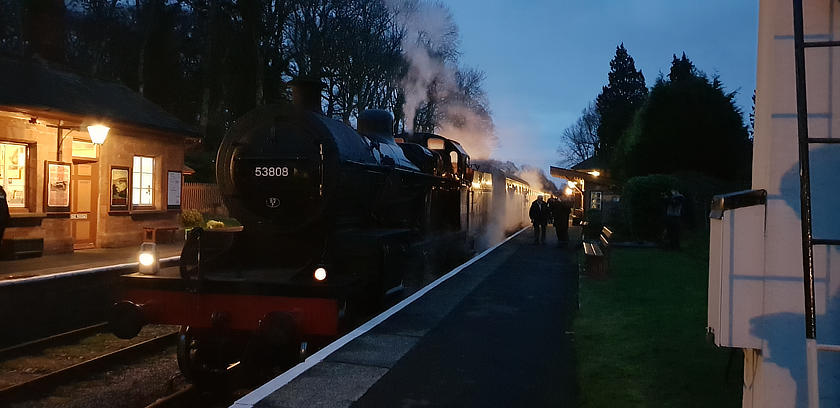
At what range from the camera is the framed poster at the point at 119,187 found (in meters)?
14.5

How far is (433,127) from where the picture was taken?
37.3 meters

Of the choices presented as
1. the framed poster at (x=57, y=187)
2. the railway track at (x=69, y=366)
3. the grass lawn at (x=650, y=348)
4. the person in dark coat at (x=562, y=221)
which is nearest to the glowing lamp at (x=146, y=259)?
the railway track at (x=69, y=366)

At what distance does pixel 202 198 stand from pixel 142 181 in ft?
26.0

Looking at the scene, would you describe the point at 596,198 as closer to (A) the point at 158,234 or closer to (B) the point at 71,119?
(A) the point at 158,234

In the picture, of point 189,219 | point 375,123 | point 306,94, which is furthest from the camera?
point 189,219

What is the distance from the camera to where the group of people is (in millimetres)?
18672

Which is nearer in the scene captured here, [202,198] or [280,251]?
[280,251]

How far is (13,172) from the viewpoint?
12.1m

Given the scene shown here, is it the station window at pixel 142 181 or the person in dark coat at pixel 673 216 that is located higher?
the station window at pixel 142 181

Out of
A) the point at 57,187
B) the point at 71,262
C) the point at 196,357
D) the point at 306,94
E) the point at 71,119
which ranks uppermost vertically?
the point at 71,119

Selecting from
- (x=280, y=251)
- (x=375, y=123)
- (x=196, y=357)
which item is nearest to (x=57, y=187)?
(x=375, y=123)

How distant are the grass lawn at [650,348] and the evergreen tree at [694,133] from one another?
11.4 meters

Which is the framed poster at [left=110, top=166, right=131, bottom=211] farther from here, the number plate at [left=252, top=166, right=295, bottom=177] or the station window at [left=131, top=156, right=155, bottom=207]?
the number plate at [left=252, top=166, right=295, bottom=177]

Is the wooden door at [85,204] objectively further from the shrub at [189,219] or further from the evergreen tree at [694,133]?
the evergreen tree at [694,133]
